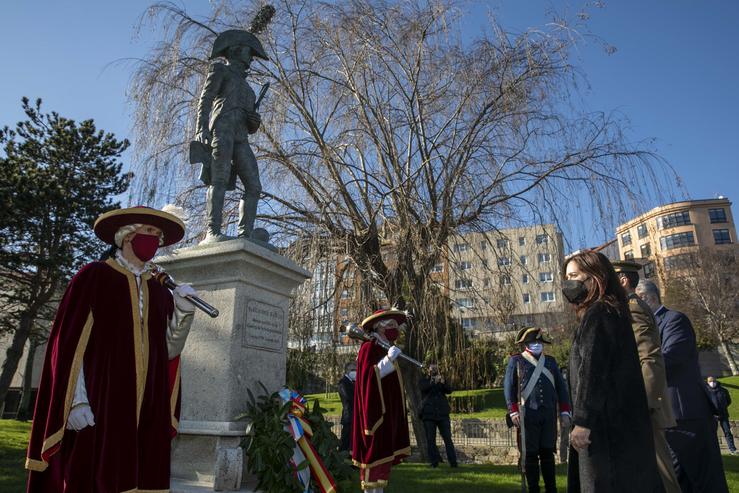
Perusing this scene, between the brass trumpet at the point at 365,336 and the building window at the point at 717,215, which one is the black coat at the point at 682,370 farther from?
the building window at the point at 717,215

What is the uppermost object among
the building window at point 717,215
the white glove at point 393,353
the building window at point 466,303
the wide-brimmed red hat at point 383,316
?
the building window at point 717,215

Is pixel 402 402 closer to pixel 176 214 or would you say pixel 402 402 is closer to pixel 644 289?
pixel 644 289

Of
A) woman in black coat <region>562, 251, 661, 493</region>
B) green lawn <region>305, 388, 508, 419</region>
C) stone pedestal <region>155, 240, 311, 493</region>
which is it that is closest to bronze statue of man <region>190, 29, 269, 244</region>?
stone pedestal <region>155, 240, 311, 493</region>

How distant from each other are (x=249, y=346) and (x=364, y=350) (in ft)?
5.20

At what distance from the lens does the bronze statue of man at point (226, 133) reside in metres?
5.66

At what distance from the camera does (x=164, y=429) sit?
11.8ft

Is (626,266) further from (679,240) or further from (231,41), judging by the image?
(679,240)

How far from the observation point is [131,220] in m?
3.83

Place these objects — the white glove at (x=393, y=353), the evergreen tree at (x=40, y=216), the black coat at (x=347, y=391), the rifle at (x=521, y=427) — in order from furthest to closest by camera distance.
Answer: the evergreen tree at (x=40, y=216) < the black coat at (x=347, y=391) < the rifle at (x=521, y=427) < the white glove at (x=393, y=353)

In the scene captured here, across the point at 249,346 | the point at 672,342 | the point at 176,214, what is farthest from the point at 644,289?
the point at 176,214

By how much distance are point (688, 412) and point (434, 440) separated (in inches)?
247

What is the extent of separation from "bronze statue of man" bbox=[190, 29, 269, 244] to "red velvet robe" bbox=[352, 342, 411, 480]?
81.2 inches

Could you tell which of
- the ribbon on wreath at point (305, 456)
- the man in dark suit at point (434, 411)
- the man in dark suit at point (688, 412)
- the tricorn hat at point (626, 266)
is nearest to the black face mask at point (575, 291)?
the tricorn hat at point (626, 266)

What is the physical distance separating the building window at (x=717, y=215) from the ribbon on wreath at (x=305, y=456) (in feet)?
252
